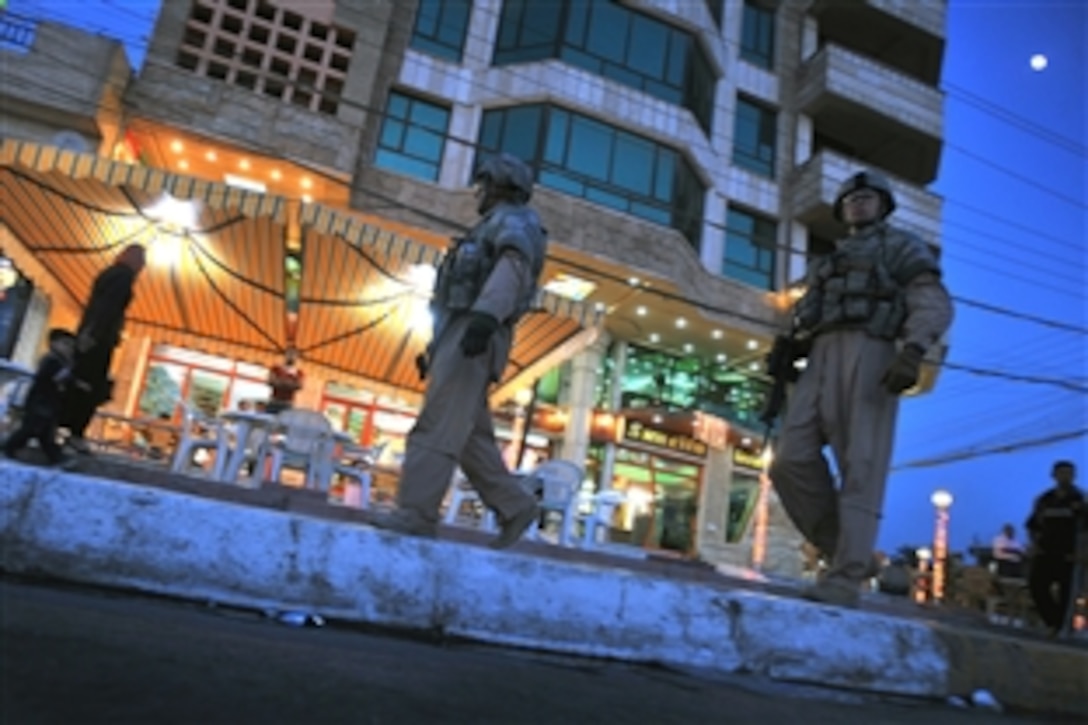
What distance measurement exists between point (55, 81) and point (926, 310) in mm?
14512

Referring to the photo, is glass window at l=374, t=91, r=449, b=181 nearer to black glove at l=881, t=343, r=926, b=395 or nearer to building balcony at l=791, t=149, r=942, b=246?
building balcony at l=791, t=149, r=942, b=246

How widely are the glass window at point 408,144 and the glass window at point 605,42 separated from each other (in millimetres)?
2364

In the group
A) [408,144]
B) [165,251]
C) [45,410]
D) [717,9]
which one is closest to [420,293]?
[165,251]

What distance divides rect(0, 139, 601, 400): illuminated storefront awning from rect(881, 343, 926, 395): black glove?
16.7 ft

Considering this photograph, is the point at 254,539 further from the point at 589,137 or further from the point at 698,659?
the point at 589,137

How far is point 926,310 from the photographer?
11.5 ft

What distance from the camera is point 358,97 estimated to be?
16031 mm

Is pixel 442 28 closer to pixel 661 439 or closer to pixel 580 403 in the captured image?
pixel 580 403

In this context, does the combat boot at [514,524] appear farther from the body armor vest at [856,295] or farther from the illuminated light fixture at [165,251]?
the illuminated light fixture at [165,251]

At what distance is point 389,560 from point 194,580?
56cm

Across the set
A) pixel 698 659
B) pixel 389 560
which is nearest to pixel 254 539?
pixel 389 560

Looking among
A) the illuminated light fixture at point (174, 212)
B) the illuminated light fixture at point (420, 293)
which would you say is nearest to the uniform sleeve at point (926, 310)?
the illuminated light fixture at point (420, 293)

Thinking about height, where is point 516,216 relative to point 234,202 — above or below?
below

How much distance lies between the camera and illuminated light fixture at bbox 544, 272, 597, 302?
16.9m
